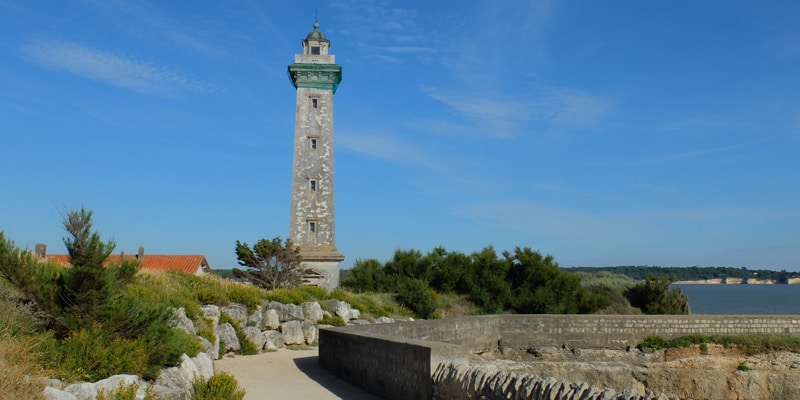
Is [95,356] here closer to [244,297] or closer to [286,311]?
[244,297]

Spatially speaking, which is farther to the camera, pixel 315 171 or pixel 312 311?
pixel 315 171

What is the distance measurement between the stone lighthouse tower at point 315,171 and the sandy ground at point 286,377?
10537 millimetres

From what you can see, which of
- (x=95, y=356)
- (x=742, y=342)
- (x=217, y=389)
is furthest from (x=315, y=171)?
(x=95, y=356)

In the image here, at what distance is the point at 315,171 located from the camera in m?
26.8

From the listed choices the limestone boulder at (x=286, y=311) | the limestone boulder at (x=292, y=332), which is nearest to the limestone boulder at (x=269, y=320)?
the limestone boulder at (x=292, y=332)

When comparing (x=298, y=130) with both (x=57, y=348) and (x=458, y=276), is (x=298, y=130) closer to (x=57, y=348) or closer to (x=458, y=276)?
(x=458, y=276)

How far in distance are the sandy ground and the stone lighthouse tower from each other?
1054 cm

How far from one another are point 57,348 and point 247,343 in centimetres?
732

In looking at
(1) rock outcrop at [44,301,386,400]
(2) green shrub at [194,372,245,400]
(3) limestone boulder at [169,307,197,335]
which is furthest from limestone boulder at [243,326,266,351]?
(2) green shrub at [194,372,245,400]

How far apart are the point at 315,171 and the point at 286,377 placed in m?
15.2

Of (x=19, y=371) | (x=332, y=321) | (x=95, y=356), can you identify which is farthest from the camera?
(x=332, y=321)

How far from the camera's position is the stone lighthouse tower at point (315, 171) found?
1029 inches

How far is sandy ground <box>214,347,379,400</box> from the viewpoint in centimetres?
1064

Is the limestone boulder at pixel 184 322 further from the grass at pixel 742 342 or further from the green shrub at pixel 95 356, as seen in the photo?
the grass at pixel 742 342
